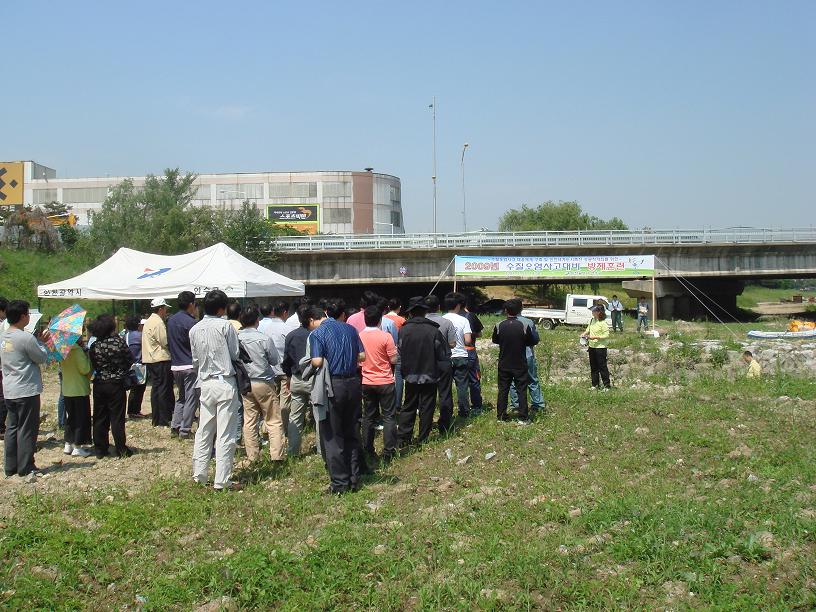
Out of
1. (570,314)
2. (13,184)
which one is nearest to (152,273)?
(13,184)

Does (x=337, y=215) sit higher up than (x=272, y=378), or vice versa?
(x=337, y=215)

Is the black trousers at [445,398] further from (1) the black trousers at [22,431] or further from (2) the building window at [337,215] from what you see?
(2) the building window at [337,215]

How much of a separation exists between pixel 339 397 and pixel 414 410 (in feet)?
6.87

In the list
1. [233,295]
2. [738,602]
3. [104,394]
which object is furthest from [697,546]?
[233,295]

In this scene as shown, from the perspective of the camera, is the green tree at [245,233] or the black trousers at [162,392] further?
the green tree at [245,233]

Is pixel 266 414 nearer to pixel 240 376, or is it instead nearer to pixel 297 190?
pixel 240 376

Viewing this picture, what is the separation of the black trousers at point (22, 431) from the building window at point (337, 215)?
6275 centimetres

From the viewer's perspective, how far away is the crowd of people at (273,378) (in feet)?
24.1

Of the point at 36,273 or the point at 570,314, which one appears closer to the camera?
the point at 36,273

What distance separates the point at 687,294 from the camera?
3731 cm

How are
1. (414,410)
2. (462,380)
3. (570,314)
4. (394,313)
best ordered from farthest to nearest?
1. (570,314)
2. (394,313)
3. (462,380)
4. (414,410)

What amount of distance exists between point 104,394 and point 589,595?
240 inches

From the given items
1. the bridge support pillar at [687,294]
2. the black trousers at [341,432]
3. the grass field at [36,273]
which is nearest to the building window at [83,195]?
the grass field at [36,273]

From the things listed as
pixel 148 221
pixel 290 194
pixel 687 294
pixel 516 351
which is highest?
pixel 290 194
